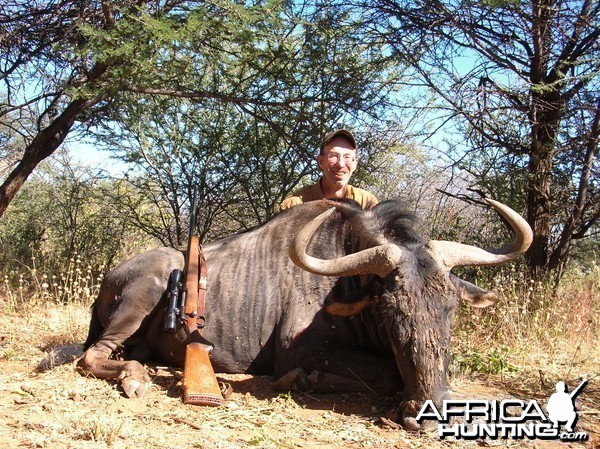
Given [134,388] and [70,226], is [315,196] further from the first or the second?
[70,226]

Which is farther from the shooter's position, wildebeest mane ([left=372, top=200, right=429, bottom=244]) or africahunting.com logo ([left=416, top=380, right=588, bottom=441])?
wildebeest mane ([left=372, top=200, right=429, bottom=244])

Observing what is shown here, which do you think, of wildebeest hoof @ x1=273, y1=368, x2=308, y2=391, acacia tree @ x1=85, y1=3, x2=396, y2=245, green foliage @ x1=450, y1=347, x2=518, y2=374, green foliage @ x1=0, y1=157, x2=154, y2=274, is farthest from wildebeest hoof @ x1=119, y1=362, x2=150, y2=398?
green foliage @ x1=0, y1=157, x2=154, y2=274

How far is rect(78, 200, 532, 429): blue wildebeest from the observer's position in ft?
12.3

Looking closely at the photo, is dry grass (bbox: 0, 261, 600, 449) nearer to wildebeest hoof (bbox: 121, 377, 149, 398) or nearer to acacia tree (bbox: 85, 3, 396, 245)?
wildebeest hoof (bbox: 121, 377, 149, 398)

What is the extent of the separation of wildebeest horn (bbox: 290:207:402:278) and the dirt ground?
0.87 meters

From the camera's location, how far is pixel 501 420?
3590 mm

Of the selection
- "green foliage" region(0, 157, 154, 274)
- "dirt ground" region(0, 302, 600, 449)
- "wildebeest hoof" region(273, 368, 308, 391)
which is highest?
"green foliage" region(0, 157, 154, 274)

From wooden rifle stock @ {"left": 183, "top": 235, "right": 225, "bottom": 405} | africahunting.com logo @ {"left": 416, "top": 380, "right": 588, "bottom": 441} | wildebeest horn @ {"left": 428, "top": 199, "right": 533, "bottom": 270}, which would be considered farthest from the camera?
wildebeest horn @ {"left": 428, "top": 199, "right": 533, "bottom": 270}

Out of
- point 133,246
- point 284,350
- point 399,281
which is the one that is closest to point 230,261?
point 284,350

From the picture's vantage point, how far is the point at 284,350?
457 centimetres

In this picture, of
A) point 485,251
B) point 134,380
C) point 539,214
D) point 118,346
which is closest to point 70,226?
point 118,346

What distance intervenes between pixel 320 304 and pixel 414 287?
1.05 meters

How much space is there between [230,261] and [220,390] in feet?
4.35

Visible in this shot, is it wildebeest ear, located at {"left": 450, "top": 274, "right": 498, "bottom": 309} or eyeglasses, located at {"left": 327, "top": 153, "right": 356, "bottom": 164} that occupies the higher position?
eyeglasses, located at {"left": 327, "top": 153, "right": 356, "bottom": 164}
